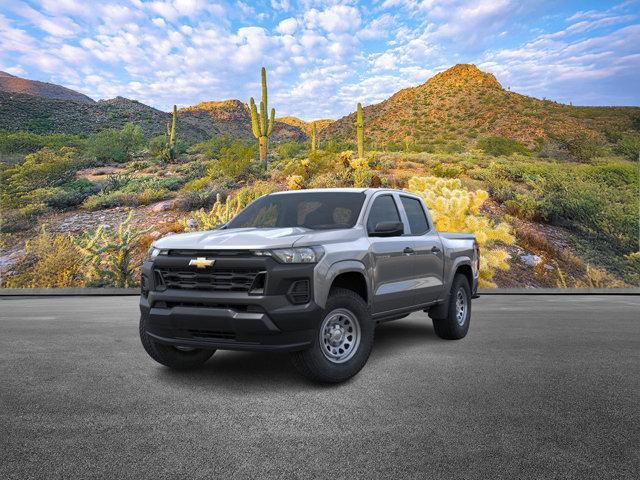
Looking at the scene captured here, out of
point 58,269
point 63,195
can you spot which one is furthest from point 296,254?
point 63,195

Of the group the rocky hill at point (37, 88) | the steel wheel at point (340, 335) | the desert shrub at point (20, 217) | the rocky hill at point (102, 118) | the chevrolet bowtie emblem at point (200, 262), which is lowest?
the desert shrub at point (20, 217)

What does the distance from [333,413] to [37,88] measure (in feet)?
496

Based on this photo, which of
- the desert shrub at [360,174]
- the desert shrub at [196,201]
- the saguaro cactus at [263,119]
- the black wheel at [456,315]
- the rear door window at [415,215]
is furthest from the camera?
the saguaro cactus at [263,119]

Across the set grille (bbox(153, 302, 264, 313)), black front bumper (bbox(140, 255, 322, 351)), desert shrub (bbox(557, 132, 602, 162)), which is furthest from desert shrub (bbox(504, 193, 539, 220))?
grille (bbox(153, 302, 264, 313))

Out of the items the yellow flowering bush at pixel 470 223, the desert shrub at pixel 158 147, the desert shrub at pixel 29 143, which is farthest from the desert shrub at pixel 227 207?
the desert shrub at pixel 29 143

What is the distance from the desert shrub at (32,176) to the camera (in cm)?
2738

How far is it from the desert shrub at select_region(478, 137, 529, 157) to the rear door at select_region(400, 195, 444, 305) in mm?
36226

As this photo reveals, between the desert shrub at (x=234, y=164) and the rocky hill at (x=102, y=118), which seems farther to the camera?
the rocky hill at (x=102, y=118)

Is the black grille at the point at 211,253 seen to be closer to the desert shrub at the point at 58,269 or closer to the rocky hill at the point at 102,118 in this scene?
the desert shrub at the point at 58,269

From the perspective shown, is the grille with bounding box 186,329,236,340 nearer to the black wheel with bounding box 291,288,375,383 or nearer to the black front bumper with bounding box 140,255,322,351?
the black front bumper with bounding box 140,255,322,351

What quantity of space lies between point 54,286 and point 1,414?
14.7 meters

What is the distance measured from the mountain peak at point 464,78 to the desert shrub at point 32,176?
51.1 meters

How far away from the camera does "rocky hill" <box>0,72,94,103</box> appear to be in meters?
128

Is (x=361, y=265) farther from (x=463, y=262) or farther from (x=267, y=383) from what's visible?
(x=463, y=262)
